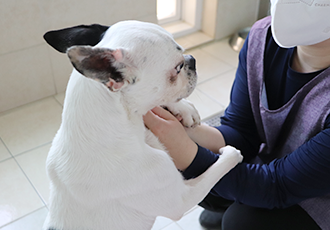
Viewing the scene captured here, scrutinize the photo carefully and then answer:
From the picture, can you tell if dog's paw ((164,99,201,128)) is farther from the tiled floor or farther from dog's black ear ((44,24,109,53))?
the tiled floor

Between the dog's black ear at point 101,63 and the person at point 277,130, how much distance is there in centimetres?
31

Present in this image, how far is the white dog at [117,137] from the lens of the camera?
962mm

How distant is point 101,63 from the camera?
0.84 m

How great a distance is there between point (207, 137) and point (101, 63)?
706mm

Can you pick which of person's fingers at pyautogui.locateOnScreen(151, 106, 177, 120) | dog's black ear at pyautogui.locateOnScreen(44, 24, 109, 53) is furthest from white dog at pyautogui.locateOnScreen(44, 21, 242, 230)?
person's fingers at pyautogui.locateOnScreen(151, 106, 177, 120)

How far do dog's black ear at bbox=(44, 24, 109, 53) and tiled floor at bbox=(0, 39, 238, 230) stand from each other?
1.11 m

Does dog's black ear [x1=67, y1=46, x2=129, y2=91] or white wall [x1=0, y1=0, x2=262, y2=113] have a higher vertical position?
dog's black ear [x1=67, y1=46, x2=129, y2=91]

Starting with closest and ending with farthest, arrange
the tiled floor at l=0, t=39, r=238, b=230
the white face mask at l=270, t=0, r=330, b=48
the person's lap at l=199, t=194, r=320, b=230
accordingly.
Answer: the white face mask at l=270, t=0, r=330, b=48 → the person's lap at l=199, t=194, r=320, b=230 → the tiled floor at l=0, t=39, r=238, b=230

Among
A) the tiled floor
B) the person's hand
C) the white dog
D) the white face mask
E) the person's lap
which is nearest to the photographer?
the white dog

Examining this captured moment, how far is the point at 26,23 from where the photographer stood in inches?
93.5

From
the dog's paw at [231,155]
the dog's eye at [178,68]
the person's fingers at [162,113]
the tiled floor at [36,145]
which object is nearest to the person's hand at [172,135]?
the person's fingers at [162,113]

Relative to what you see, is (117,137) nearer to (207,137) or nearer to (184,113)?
(184,113)

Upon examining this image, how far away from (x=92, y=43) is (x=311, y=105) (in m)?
0.75

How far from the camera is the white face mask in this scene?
1.09 meters
